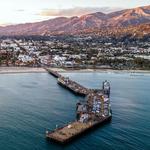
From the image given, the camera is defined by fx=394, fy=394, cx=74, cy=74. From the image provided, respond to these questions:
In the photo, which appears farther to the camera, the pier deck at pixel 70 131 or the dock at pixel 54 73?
the dock at pixel 54 73

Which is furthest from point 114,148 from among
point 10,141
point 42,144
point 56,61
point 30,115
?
point 56,61

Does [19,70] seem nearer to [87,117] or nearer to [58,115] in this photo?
[58,115]

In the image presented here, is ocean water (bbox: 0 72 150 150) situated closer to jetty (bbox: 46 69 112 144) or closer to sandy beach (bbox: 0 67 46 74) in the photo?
jetty (bbox: 46 69 112 144)

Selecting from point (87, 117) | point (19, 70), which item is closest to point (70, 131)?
point (87, 117)

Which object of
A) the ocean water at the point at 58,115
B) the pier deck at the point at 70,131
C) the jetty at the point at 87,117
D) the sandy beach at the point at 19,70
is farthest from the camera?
the sandy beach at the point at 19,70

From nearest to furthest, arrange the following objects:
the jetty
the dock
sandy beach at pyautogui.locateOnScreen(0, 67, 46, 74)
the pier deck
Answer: the pier deck < the jetty < the dock < sandy beach at pyautogui.locateOnScreen(0, 67, 46, 74)

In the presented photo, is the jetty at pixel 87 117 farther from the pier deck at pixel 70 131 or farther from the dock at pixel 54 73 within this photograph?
the dock at pixel 54 73

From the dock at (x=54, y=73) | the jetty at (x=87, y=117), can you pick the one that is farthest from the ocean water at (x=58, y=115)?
the dock at (x=54, y=73)

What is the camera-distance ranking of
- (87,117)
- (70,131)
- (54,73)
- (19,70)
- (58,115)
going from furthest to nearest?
(19,70)
(54,73)
(58,115)
(87,117)
(70,131)

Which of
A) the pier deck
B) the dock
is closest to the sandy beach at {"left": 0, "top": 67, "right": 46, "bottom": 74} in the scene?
the dock

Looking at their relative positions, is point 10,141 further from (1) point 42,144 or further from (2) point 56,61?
(2) point 56,61
